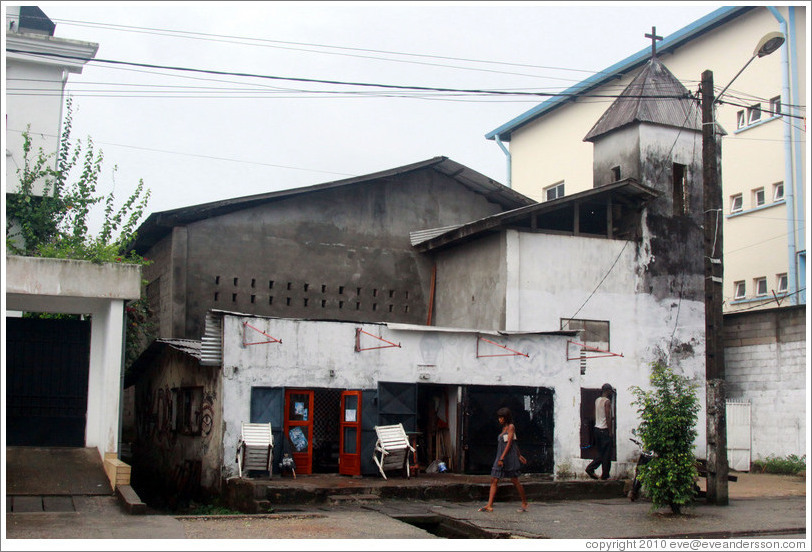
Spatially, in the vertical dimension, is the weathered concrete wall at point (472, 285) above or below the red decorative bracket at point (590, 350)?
above

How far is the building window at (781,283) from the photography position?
29484 mm

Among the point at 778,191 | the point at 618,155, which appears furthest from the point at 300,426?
the point at 778,191

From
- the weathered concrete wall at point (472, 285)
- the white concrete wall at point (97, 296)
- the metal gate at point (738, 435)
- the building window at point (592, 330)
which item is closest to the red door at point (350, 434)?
the white concrete wall at point (97, 296)

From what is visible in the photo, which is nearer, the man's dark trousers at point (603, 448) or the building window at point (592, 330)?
the man's dark trousers at point (603, 448)

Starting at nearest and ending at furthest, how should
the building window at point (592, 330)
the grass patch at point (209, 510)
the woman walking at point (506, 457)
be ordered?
the woman walking at point (506, 457), the grass patch at point (209, 510), the building window at point (592, 330)

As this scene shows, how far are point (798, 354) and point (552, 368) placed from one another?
8.25m

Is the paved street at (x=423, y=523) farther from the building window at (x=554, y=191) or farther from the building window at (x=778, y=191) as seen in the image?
the building window at (x=554, y=191)

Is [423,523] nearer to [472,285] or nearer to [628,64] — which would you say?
[472,285]

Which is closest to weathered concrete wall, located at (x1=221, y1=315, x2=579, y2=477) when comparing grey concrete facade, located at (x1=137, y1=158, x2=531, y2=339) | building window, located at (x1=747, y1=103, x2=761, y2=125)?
grey concrete facade, located at (x1=137, y1=158, x2=531, y2=339)

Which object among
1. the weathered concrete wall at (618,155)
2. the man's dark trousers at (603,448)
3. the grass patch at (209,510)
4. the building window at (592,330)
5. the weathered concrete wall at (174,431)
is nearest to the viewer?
the grass patch at (209,510)

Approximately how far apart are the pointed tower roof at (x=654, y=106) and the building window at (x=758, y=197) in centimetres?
742

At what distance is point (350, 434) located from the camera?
17.3m

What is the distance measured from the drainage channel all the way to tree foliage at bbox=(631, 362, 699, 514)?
317cm

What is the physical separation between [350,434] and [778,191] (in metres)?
19.4
